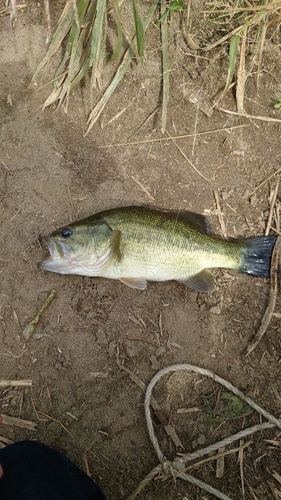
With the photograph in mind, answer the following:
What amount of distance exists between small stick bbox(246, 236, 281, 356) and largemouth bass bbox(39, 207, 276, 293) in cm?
30

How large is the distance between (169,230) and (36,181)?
57.4 inches

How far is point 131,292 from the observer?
3.88 meters

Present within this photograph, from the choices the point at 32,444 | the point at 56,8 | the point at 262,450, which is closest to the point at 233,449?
the point at 262,450

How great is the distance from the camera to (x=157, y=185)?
4023mm

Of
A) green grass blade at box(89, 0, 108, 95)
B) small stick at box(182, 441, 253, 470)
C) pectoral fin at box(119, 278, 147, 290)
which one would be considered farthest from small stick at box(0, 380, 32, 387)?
green grass blade at box(89, 0, 108, 95)

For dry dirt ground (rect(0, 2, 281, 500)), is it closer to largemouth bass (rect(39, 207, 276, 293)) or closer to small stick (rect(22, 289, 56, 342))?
small stick (rect(22, 289, 56, 342))

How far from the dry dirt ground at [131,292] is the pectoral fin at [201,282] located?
22cm

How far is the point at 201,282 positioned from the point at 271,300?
0.72 meters

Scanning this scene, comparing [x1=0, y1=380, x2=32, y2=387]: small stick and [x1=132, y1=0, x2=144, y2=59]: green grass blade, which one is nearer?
[x1=132, y1=0, x2=144, y2=59]: green grass blade

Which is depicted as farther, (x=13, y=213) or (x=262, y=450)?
(x=13, y=213)

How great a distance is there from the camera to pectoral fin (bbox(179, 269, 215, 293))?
3688 mm

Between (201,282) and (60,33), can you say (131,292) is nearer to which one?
(201,282)

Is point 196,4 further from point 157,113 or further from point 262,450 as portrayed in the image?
point 262,450

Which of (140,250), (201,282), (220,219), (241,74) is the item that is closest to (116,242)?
(140,250)
